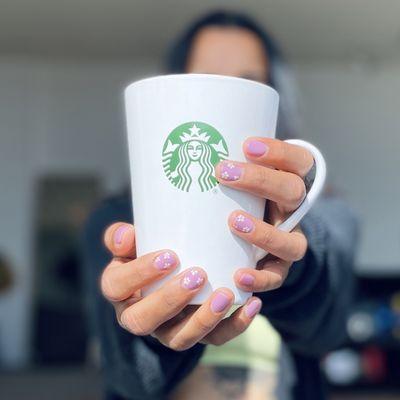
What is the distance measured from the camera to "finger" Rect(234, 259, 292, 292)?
504 mm

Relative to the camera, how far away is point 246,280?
1.65 ft

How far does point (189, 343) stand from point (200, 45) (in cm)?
53

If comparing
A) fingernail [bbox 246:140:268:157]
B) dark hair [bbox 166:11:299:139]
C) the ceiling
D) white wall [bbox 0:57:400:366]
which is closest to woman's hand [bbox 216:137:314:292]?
fingernail [bbox 246:140:268:157]

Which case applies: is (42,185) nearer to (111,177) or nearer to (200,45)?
(111,177)

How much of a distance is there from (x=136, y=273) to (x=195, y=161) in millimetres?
83

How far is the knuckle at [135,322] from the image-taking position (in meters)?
0.51

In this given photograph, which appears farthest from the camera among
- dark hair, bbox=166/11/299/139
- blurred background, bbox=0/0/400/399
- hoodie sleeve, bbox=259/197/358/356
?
blurred background, bbox=0/0/400/399

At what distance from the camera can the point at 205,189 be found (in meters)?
0.49

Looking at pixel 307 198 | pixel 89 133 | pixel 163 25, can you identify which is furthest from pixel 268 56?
pixel 89 133

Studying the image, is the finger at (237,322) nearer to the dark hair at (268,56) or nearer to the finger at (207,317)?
the finger at (207,317)

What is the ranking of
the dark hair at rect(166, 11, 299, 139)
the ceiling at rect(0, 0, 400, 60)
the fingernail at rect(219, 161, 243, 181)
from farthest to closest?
the ceiling at rect(0, 0, 400, 60) < the dark hair at rect(166, 11, 299, 139) < the fingernail at rect(219, 161, 243, 181)

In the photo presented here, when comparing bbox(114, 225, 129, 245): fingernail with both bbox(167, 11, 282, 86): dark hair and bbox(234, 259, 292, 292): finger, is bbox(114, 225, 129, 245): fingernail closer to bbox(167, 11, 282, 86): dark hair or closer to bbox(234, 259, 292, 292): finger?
bbox(234, 259, 292, 292): finger

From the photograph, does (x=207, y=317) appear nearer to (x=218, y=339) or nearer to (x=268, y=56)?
(x=218, y=339)

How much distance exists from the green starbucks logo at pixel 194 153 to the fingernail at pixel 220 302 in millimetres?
68
